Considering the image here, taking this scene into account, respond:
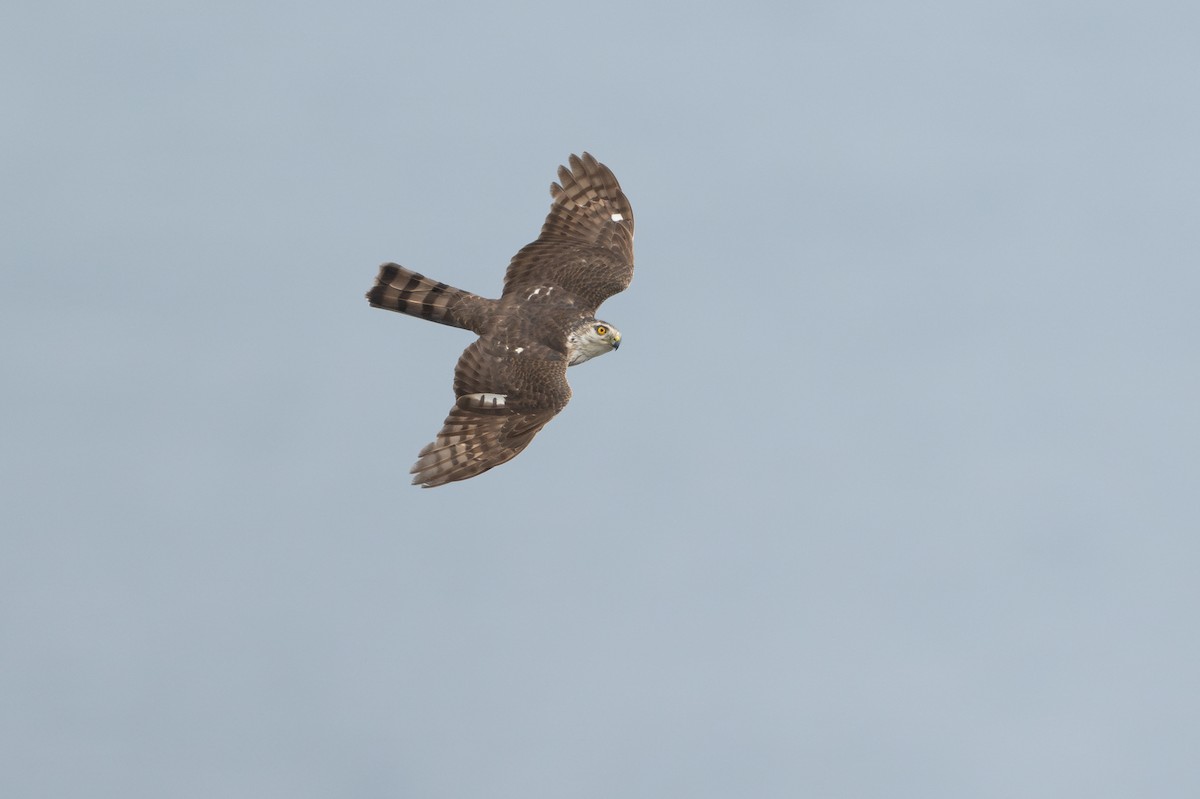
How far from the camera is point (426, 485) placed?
31.6 m

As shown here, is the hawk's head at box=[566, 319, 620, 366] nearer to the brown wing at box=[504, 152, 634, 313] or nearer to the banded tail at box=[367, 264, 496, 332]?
the brown wing at box=[504, 152, 634, 313]

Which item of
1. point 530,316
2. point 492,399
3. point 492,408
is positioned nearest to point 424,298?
point 530,316

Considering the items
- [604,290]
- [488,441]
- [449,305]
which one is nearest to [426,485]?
[488,441]

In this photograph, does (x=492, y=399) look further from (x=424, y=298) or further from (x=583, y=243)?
(x=583, y=243)

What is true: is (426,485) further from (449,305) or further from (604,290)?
(604,290)

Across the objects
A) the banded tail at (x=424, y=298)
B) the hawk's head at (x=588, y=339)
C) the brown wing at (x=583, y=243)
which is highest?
the brown wing at (x=583, y=243)

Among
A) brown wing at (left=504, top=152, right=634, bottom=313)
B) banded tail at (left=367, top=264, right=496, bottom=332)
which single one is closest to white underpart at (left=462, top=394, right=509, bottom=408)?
banded tail at (left=367, top=264, right=496, bottom=332)

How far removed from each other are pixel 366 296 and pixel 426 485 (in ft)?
15.7

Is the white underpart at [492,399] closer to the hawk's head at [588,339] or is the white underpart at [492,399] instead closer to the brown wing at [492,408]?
the brown wing at [492,408]

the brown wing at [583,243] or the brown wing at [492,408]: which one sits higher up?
the brown wing at [583,243]

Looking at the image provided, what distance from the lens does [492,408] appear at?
3294 centimetres

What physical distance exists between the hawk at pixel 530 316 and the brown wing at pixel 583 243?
0.9 inches

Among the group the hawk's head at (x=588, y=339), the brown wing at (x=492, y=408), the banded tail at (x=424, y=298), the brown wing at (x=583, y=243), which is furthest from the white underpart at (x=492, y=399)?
the brown wing at (x=583, y=243)

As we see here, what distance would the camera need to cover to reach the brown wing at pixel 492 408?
32188 mm
